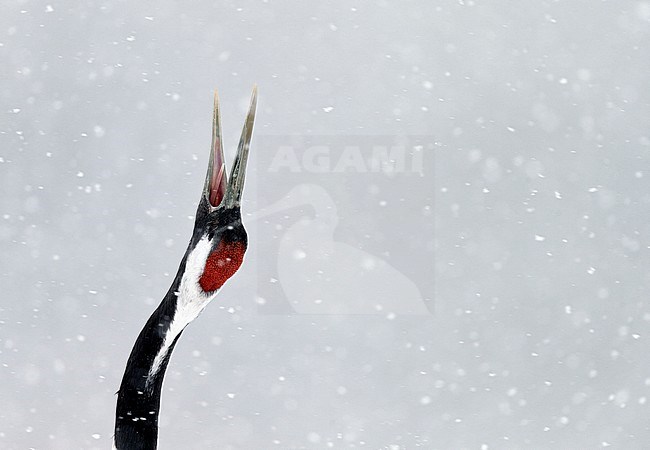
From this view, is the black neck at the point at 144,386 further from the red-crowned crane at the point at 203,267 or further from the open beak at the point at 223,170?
the open beak at the point at 223,170

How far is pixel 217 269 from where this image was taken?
1353 mm

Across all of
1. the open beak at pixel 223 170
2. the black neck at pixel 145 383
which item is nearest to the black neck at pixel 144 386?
the black neck at pixel 145 383

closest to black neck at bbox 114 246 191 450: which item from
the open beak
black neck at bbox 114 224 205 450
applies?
black neck at bbox 114 224 205 450

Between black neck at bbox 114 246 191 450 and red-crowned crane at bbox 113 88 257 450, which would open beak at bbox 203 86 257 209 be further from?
black neck at bbox 114 246 191 450

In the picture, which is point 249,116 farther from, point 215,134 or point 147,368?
point 147,368

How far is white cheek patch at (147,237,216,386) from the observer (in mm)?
1355

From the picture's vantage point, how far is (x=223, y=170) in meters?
1.42

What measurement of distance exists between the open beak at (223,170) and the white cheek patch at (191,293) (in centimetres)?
9

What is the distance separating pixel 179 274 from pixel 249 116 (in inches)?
12.4

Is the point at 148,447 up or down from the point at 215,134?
down

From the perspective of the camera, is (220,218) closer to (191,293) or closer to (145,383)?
(191,293)

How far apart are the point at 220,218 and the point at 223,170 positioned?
0.10 m

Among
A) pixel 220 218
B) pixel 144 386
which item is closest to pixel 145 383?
pixel 144 386

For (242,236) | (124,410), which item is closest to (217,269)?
(242,236)
